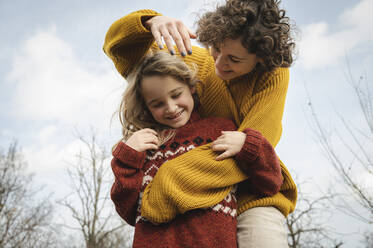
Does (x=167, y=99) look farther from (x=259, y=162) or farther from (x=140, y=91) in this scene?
(x=259, y=162)

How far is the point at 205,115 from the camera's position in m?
2.04

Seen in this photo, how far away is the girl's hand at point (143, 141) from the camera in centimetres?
162

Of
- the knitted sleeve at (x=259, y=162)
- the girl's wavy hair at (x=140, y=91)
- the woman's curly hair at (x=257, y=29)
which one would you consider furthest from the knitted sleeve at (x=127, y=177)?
the woman's curly hair at (x=257, y=29)

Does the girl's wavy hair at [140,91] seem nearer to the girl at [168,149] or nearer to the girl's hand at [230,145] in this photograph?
the girl at [168,149]

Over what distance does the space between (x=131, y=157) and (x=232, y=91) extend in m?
0.76

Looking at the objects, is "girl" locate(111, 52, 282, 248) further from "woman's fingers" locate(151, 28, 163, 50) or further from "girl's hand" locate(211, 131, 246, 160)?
"woman's fingers" locate(151, 28, 163, 50)

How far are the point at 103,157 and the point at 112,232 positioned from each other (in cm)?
337

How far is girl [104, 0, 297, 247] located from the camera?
4.79 ft

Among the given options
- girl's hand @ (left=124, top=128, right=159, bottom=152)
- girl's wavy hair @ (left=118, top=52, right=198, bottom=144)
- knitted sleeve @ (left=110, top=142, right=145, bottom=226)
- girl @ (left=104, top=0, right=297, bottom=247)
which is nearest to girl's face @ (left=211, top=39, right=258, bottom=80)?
girl @ (left=104, top=0, right=297, bottom=247)

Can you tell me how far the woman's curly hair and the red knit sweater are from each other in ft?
1.55

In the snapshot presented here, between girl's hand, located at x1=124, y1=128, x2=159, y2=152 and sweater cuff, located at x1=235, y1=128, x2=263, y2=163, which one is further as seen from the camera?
girl's hand, located at x1=124, y1=128, x2=159, y2=152

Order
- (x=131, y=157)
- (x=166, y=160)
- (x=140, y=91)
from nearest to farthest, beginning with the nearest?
(x=131, y=157) < (x=166, y=160) < (x=140, y=91)

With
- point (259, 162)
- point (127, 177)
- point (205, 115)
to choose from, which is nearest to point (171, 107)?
point (205, 115)

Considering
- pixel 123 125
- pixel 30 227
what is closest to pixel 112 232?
pixel 30 227
